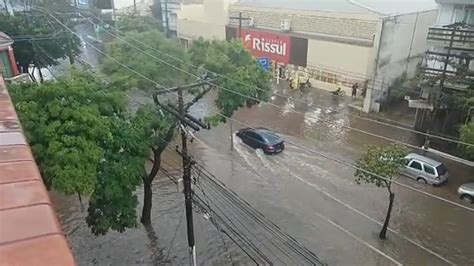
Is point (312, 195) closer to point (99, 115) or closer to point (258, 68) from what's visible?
point (258, 68)

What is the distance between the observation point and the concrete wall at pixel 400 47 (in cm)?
2538

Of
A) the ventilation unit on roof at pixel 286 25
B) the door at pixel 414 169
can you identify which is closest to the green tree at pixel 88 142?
the door at pixel 414 169

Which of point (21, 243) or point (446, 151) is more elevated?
point (21, 243)

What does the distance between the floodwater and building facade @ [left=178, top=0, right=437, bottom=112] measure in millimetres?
5828

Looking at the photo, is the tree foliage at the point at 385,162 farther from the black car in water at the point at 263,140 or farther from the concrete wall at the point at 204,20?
the concrete wall at the point at 204,20

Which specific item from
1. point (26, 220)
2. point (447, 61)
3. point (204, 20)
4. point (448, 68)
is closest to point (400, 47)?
point (448, 68)

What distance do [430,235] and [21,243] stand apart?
48.5 feet

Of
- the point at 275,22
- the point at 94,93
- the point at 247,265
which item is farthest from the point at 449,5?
the point at 94,93

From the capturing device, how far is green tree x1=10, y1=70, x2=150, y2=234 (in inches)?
405

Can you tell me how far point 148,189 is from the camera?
1434 centimetres

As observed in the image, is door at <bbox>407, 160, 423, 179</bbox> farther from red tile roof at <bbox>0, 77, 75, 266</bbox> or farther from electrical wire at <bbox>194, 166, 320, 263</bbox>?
red tile roof at <bbox>0, 77, 75, 266</bbox>

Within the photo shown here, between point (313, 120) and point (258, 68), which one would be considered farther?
point (313, 120)

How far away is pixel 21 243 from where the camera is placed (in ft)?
9.74

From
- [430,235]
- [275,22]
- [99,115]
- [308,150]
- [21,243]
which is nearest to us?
[21,243]
